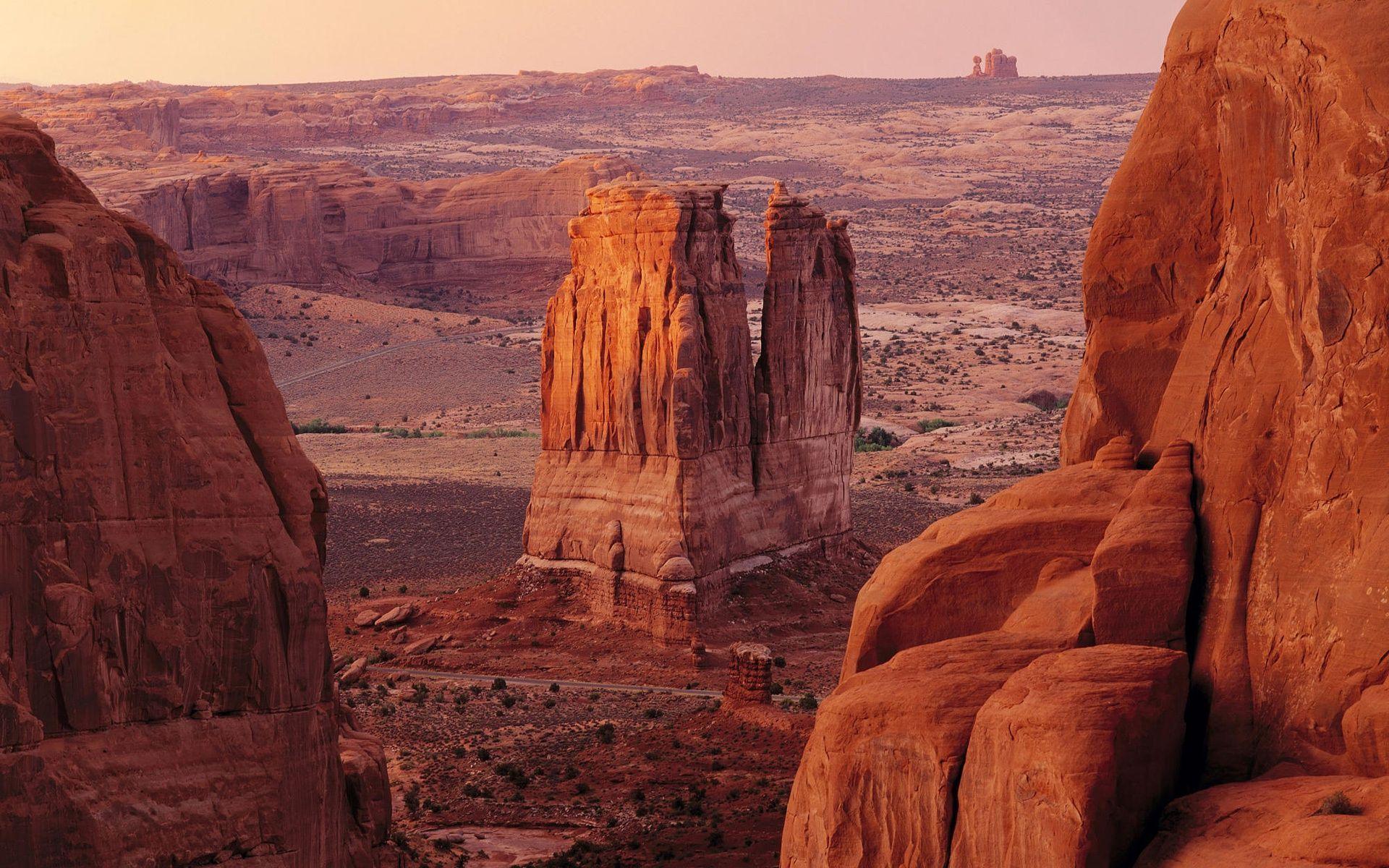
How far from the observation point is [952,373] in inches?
3967

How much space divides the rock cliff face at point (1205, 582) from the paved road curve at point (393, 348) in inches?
3281

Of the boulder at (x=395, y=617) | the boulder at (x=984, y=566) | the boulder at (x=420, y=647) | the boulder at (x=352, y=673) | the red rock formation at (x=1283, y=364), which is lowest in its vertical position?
the boulder at (x=395, y=617)

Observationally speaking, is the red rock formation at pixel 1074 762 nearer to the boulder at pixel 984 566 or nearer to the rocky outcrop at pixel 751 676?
the boulder at pixel 984 566

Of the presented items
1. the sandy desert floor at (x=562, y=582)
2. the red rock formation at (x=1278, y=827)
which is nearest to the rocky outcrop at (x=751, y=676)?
the sandy desert floor at (x=562, y=582)

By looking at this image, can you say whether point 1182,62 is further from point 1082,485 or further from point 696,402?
point 696,402

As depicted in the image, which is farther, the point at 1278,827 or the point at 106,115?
the point at 106,115

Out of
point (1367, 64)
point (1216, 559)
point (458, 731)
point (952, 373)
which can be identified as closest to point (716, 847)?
point (458, 731)

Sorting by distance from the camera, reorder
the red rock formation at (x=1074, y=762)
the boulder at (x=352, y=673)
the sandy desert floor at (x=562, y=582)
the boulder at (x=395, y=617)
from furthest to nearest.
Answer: the boulder at (x=395, y=617) → the boulder at (x=352, y=673) → the sandy desert floor at (x=562, y=582) → the red rock formation at (x=1074, y=762)

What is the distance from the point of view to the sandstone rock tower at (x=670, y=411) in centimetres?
4306

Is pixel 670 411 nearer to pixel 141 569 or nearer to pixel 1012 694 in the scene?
pixel 141 569

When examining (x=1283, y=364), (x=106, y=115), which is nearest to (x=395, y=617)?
(x=1283, y=364)

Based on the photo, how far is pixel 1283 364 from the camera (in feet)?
53.2

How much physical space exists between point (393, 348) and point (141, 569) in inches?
3556

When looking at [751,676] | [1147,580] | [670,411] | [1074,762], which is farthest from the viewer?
[670,411]
